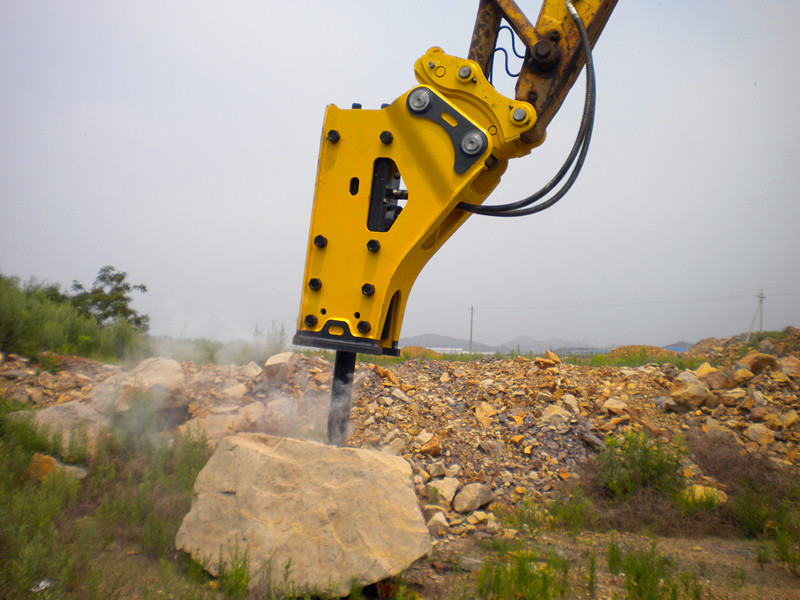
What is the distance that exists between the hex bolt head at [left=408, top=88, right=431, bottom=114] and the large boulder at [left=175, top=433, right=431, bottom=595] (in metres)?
1.85

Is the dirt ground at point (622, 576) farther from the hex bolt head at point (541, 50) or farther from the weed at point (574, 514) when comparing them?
the hex bolt head at point (541, 50)

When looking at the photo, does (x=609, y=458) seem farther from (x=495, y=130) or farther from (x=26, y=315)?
(x=26, y=315)

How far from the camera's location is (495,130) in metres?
2.72

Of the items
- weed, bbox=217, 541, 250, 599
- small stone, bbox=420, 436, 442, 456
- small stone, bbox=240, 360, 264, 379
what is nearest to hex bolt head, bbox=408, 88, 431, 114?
weed, bbox=217, 541, 250, 599

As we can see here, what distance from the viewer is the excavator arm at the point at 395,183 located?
2604mm

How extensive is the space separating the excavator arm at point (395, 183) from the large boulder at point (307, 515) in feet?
1.14

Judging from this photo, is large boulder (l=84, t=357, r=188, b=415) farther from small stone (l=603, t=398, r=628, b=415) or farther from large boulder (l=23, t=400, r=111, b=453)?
small stone (l=603, t=398, r=628, b=415)

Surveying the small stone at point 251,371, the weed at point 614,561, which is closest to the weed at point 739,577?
the weed at point 614,561

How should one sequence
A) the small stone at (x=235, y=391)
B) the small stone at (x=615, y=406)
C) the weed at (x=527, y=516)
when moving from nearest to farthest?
the weed at (x=527, y=516), the small stone at (x=615, y=406), the small stone at (x=235, y=391)

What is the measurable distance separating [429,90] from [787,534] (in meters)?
3.55

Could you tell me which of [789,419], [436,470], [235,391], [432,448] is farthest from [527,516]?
[235,391]

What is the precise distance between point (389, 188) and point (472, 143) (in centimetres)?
47

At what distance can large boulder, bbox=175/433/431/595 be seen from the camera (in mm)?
2523

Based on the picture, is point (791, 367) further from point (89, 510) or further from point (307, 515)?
point (89, 510)
